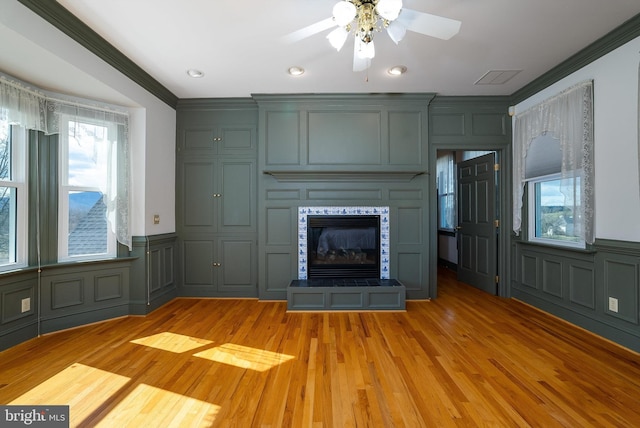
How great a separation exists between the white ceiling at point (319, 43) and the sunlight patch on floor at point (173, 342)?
2592mm

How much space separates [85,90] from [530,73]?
4.74 m

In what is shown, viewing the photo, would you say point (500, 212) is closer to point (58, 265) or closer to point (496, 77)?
point (496, 77)

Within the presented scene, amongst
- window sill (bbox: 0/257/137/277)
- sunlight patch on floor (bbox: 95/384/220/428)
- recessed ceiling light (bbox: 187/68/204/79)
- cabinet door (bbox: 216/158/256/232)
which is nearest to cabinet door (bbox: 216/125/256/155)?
cabinet door (bbox: 216/158/256/232)

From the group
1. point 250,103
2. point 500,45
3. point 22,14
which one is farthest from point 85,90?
point 500,45

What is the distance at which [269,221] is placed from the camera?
380cm

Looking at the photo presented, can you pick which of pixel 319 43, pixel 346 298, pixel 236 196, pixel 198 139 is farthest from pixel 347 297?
pixel 198 139

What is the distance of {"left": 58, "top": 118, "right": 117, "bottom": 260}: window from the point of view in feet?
9.55

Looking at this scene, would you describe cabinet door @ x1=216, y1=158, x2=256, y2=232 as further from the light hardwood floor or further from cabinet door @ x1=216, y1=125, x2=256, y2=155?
the light hardwood floor

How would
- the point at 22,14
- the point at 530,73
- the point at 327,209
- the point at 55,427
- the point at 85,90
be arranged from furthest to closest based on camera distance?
the point at 327,209 < the point at 530,73 < the point at 85,90 < the point at 22,14 < the point at 55,427

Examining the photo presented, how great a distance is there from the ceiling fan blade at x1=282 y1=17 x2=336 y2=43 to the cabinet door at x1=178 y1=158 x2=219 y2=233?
6.72 feet

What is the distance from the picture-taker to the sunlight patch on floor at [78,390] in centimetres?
173

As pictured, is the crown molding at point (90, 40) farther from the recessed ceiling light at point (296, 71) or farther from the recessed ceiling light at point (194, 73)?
the recessed ceiling light at point (296, 71)

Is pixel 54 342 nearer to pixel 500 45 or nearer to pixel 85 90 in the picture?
pixel 85 90

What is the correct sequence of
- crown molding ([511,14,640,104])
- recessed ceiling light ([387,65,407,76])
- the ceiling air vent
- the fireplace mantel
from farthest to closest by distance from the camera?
the fireplace mantel < the ceiling air vent < recessed ceiling light ([387,65,407,76]) < crown molding ([511,14,640,104])
